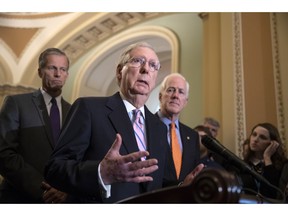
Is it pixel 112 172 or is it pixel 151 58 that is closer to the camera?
pixel 112 172

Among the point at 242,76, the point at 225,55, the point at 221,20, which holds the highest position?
the point at 221,20

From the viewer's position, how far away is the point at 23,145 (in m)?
1.84

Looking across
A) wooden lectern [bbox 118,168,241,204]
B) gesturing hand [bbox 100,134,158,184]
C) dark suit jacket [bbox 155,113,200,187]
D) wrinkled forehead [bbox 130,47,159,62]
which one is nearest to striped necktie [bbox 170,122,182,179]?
dark suit jacket [bbox 155,113,200,187]

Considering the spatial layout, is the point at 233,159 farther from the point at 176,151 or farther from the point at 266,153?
the point at 266,153

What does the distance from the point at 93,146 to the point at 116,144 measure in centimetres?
31

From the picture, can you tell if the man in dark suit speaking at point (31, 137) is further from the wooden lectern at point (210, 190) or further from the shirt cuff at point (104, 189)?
the wooden lectern at point (210, 190)

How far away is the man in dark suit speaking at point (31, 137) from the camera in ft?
5.71

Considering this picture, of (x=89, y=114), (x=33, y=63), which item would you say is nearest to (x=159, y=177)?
(x=89, y=114)

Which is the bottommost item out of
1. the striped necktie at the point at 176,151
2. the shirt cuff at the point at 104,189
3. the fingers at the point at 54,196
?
the fingers at the point at 54,196

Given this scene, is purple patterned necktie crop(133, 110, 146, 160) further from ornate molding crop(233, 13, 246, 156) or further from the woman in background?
ornate molding crop(233, 13, 246, 156)

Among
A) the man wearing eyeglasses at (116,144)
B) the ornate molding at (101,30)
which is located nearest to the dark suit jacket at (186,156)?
the man wearing eyeglasses at (116,144)

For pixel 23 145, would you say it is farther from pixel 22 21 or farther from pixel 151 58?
pixel 22 21

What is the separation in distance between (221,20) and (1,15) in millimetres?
3220

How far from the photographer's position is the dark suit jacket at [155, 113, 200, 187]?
72.1 inches
